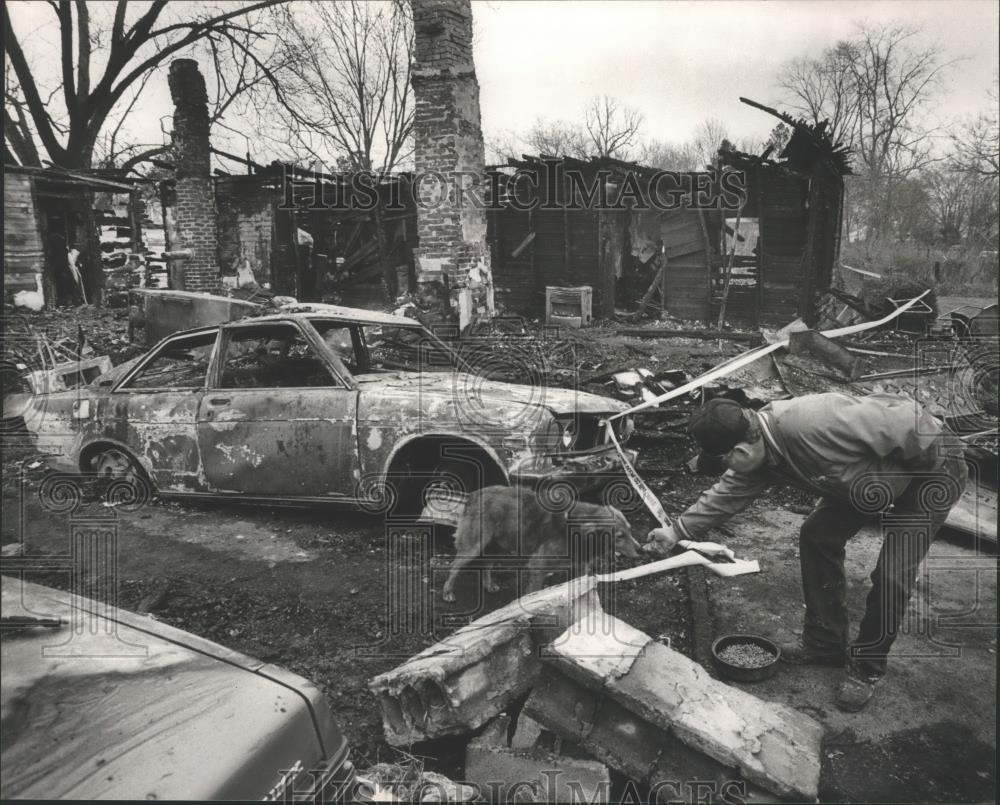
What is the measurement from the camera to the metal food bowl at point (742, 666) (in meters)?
3.16

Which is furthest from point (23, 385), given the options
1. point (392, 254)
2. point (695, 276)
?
point (695, 276)

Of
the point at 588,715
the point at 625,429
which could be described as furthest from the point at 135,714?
the point at 625,429

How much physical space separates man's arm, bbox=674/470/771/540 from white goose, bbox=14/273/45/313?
46.6 feet

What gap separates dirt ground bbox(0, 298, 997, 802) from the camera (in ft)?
9.06

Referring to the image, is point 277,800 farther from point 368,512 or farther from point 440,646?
point 368,512

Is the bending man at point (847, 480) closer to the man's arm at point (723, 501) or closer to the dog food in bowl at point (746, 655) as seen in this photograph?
the man's arm at point (723, 501)

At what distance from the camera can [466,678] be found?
2646mm

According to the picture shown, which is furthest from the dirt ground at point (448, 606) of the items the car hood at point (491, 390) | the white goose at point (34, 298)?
the white goose at point (34, 298)

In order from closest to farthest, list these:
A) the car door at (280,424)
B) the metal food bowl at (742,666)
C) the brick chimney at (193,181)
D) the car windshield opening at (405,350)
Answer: the metal food bowl at (742,666), the car door at (280,424), the car windshield opening at (405,350), the brick chimney at (193,181)

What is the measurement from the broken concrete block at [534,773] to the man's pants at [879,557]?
4.86 feet

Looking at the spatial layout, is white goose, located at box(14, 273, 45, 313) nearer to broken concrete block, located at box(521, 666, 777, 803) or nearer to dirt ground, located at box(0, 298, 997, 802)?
dirt ground, located at box(0, 298, 997, 802)

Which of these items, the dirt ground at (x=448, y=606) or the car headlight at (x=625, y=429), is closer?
the dirt ground at (x=448, y=606)

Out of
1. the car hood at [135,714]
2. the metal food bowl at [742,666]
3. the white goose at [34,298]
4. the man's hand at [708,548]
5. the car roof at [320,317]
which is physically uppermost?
the white goose at [34,298]

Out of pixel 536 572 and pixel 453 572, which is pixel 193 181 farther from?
pixel 536 572
